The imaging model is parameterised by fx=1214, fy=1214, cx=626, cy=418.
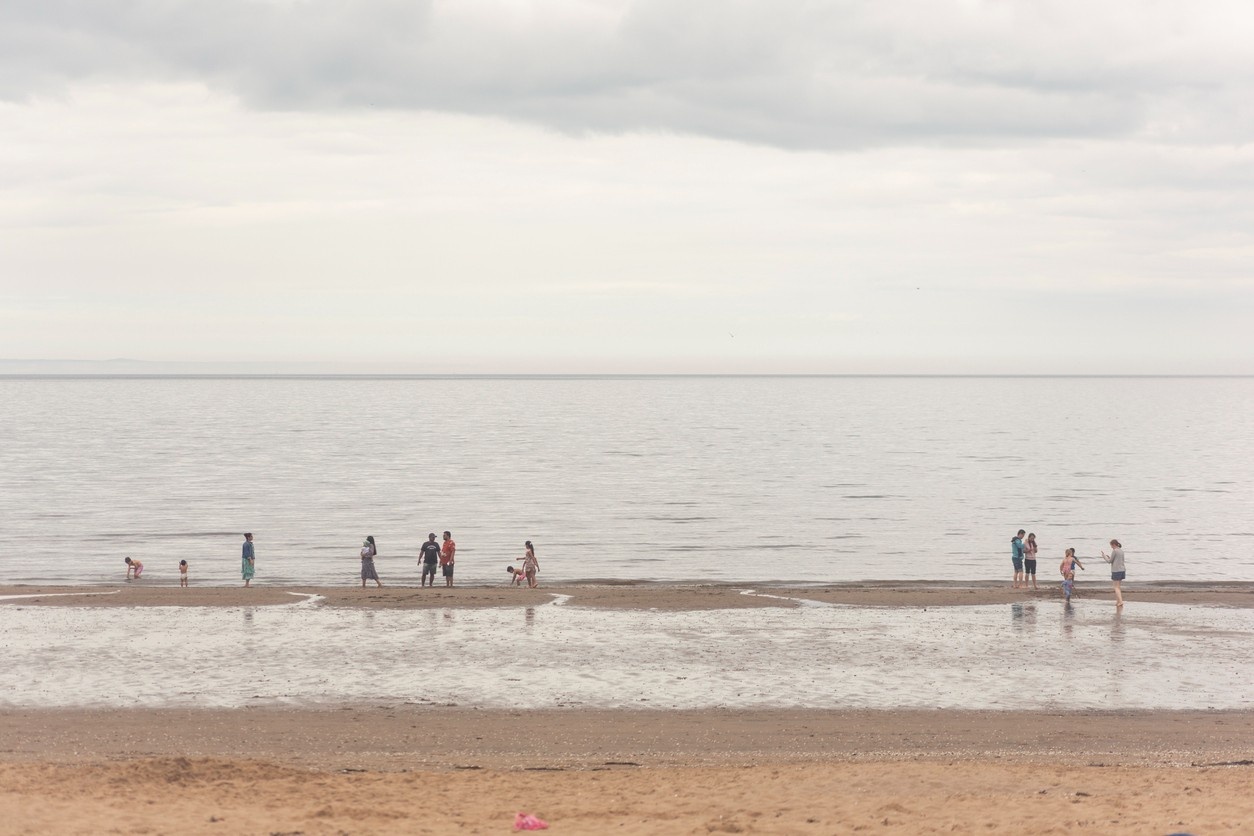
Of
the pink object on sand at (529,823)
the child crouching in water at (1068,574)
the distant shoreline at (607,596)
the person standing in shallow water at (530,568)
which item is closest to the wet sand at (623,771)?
the pink object on sand at (529,823)

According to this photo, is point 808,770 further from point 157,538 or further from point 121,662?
point 157,538

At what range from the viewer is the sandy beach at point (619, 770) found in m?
15.5

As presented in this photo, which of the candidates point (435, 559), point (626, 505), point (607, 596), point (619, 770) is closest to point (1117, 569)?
point (607, 596)

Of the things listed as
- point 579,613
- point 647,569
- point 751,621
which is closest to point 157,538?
point 647,569

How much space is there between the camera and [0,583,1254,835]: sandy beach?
15.5 m

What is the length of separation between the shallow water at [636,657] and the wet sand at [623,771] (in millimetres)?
1389

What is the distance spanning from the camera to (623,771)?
18562 mm

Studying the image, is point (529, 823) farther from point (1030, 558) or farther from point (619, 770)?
point (1030, 558)

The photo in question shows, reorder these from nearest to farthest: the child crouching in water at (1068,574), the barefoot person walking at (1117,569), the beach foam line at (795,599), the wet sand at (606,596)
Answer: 1. the barefoot person walking at (1117,569)
2. the wet sand at (606,596)
3. the beach foam line at (795,599)
4. the child crouching in water at (1068,574)

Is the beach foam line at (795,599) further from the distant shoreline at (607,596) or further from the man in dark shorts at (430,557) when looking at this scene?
the man in dark shorts at (430,557)

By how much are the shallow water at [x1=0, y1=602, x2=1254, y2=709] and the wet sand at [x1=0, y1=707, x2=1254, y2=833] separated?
1389 mm

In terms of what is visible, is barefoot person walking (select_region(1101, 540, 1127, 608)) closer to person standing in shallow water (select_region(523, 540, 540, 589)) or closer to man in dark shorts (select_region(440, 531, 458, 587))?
person standing in shallow water (select_region(523, 540, 540, 589))

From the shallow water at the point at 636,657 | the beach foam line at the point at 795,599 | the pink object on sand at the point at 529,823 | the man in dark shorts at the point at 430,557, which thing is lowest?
the beach foam line at the point at 795,599

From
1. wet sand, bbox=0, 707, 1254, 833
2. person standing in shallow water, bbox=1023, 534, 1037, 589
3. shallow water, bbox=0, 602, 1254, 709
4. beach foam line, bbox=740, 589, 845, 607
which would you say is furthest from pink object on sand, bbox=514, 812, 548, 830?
person standing in shallow water, bbox=1023, 534, 1037, 589
